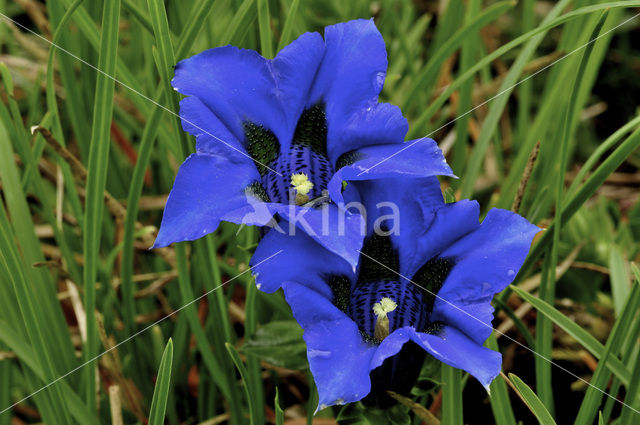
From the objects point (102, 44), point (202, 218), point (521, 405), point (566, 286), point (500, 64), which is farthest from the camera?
point (500, 64)

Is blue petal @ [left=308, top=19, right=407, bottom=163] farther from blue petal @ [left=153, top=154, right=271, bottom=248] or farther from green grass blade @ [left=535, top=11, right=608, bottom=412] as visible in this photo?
green grass blade @ [left=535, top=11, right=608, bottom=412]

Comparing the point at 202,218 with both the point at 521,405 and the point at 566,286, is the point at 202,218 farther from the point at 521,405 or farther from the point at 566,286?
the point at 566,286

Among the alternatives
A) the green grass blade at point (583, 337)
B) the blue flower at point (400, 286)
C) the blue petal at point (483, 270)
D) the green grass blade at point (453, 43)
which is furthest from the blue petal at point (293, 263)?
the green grass blade at point (453, 43)

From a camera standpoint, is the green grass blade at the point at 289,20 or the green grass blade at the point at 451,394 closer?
the green grass blade at the point at 451,394

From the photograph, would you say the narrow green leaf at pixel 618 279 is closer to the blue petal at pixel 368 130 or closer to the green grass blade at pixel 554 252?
the green grass blade at pixel 554 252

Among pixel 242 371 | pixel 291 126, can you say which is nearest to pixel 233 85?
pixel 291 126

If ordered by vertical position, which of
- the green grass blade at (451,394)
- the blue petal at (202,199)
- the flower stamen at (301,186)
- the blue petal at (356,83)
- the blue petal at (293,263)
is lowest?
the green grass blade at (451,394)

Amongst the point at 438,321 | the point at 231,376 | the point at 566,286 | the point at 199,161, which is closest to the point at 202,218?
the point at 199,161
